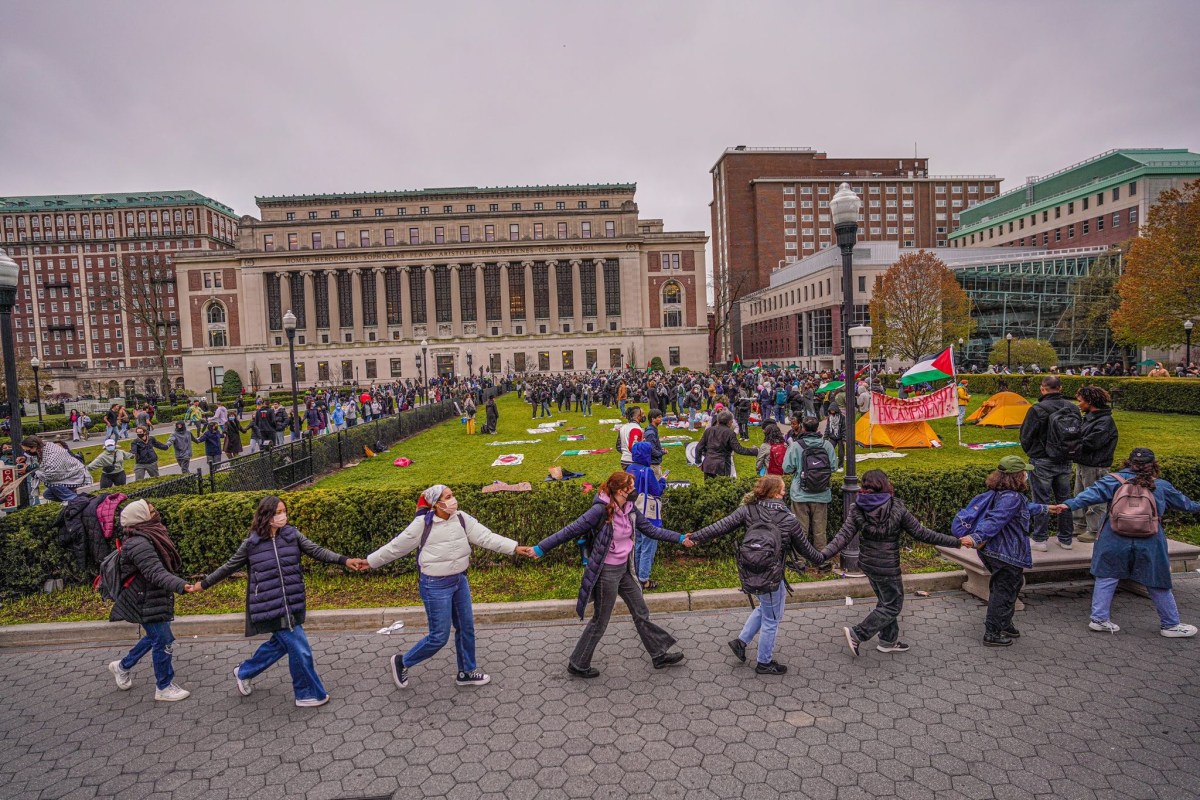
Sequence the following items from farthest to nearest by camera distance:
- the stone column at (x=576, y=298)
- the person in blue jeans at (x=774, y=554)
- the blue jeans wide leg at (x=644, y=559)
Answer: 1. the stone column at (x=576, y=298)
2. the blue jeans wide leg at (x=644, y=559)
3. the person in blue jeans at (x=774, y=554)

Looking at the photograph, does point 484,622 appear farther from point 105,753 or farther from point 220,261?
point 220,261

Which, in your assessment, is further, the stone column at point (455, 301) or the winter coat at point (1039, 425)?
the stone column at point (455, 301)

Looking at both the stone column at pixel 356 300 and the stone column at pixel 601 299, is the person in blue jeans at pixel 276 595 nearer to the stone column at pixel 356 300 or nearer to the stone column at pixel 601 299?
the stone column at pixel 601 299

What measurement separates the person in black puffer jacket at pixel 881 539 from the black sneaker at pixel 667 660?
5.37 ft

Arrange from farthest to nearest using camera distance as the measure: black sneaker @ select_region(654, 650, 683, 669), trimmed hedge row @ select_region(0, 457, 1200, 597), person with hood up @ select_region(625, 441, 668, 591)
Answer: trimmed hedge row @ select_region(0, 457, 1200, 597)
person with hood up @ select_region(625, 441, 668, 591)
black sneaker @ select_region(654, 650, 683, 669)

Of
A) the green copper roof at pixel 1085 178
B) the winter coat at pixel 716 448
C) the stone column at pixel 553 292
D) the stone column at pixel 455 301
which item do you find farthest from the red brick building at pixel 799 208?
the winter coat at pixel 716 448

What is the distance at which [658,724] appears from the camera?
5062 mm

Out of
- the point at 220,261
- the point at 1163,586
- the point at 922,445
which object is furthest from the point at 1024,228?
the point at 220,261

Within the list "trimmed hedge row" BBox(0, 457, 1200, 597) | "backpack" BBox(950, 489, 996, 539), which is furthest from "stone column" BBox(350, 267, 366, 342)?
"backpack" BBox(950, 489, 996, 539)

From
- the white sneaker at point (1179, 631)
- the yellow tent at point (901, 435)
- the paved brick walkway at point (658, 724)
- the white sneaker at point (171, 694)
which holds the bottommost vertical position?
the paved brick walkway at point (658, 724)

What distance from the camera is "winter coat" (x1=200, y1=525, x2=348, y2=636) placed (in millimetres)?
5281

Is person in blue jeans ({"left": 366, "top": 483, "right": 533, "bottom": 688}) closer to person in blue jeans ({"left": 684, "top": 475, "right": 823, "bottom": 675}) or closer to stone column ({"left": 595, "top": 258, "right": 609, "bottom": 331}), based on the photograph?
person in blue jeans ({"left": 684, "top": 475, "right": 823, "bottom": 675})

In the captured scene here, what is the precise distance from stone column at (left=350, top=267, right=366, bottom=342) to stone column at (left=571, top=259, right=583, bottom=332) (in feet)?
93.9

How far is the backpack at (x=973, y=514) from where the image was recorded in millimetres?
6121
